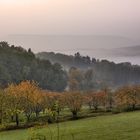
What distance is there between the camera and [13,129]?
63750mm

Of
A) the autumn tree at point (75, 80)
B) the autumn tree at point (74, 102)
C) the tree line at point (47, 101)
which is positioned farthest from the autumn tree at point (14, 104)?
the autumn tree at point (75, 80)

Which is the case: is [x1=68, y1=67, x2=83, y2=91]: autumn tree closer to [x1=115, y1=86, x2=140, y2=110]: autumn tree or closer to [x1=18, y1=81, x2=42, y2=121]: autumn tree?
[x1=115, y1=86, x2=140, y2=110]: autumn tree

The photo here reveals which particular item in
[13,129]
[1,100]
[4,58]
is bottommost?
[13,129]

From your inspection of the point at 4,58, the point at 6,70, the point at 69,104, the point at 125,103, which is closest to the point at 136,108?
the point at 125,103

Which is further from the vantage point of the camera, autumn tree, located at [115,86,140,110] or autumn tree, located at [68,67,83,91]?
autumn tree, located at [68,67,83,91]

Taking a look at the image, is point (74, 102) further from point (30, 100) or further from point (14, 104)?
point (14, 104)

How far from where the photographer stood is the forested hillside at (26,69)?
13525 centimetres

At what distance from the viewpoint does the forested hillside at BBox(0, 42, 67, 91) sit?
13525cm

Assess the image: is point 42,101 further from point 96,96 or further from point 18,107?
point 96,96

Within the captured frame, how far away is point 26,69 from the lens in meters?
140

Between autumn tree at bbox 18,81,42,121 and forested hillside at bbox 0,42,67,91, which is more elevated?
forested hillside at bbox 0,42,67,91

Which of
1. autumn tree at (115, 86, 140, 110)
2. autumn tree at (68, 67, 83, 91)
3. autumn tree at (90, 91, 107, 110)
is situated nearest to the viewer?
autumn tree at (115, 86, 140, 110)

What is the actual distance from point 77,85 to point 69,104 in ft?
324

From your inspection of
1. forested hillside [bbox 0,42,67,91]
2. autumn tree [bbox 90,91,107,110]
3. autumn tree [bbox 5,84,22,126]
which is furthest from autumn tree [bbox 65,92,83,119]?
forested hillside [bbox 0,42,67,91]
